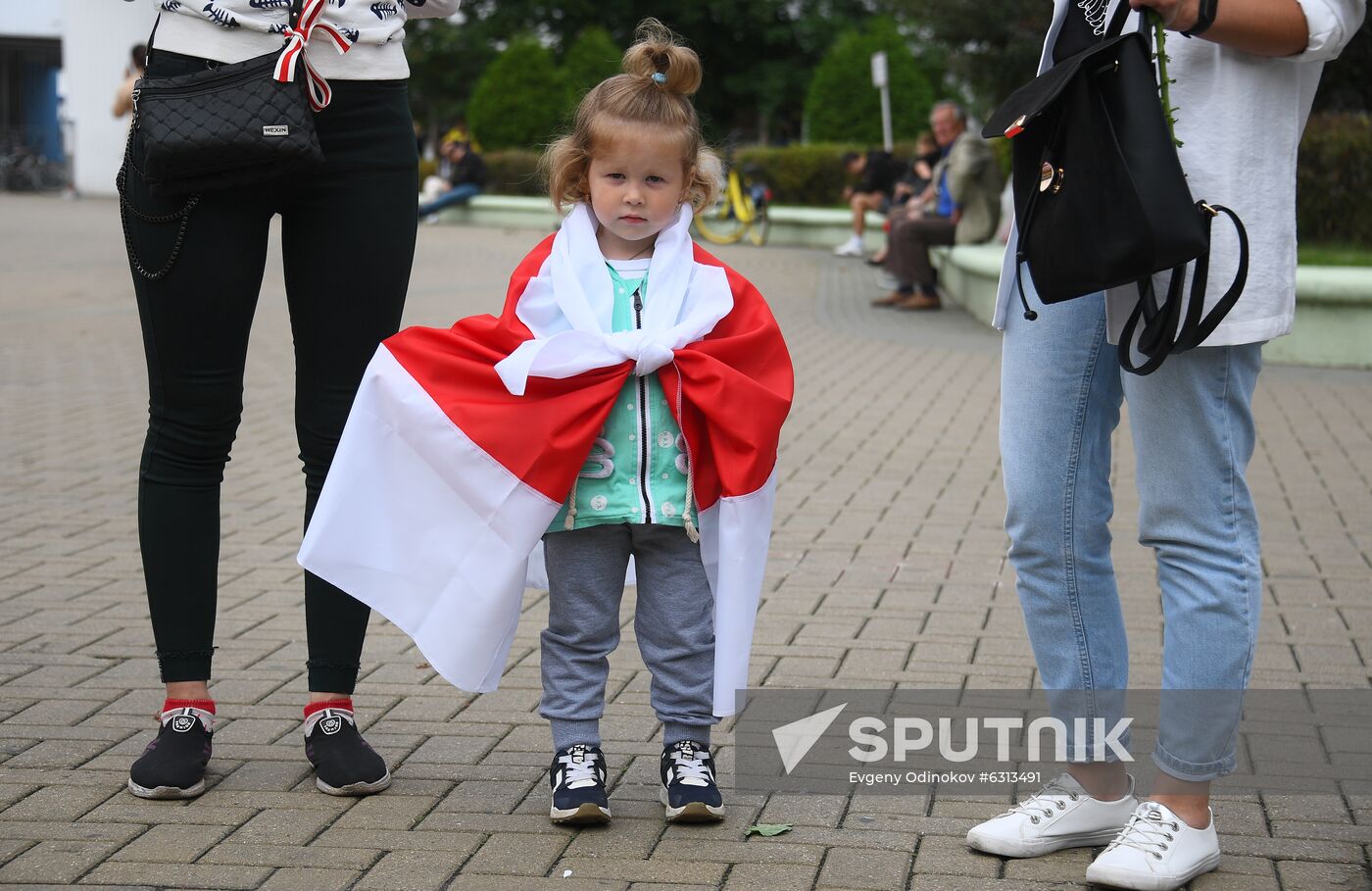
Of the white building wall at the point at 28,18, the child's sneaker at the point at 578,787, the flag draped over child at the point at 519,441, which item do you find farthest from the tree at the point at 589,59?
the child's sneaker at the point at 578,787

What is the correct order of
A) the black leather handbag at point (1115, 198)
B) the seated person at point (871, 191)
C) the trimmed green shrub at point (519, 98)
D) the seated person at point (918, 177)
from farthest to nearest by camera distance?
the trimmed green shrub at point (519, 98) < the seated person at point (871, 191) < the seated person at point (918, 177) < the black leather handbag at point (1115, 198)

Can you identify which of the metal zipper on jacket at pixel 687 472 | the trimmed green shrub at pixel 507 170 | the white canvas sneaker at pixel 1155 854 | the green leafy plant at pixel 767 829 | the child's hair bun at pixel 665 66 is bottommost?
the trimmed green shrub at pixel 507 170

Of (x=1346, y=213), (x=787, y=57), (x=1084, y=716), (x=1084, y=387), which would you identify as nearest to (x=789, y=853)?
(x=1084, y=716)

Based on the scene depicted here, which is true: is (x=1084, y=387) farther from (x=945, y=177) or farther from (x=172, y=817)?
(x=945, y=177)

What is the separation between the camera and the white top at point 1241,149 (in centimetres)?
252

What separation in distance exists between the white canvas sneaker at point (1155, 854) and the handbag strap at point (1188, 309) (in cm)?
76

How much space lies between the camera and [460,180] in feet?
80.9

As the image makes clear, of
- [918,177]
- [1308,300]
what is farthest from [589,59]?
[1308,300]

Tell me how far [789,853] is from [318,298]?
1.35 meters

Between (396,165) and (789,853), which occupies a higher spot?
(396,165)

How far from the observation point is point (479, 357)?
2.89 metres

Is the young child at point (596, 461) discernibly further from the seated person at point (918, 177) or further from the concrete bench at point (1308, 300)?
the seated person at point (918, 177)

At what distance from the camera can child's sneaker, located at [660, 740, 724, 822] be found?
2951 mm

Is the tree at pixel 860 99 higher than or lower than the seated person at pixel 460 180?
higher
